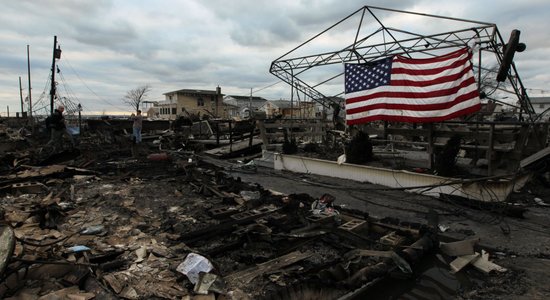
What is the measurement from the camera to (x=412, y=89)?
381 inches

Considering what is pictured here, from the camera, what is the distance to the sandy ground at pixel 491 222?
13.6 feet

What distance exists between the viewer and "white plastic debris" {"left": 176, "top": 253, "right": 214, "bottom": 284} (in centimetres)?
400

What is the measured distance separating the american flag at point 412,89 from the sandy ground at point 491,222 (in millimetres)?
2268

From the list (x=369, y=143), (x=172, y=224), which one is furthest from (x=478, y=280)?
(x=369, y=143)

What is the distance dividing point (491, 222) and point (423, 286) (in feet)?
10.1

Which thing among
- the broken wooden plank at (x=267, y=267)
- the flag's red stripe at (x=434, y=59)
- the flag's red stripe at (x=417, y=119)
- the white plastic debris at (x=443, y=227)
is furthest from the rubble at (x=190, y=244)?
the flag's red stripe at (x=434, y=59)

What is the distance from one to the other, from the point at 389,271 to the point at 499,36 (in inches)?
314

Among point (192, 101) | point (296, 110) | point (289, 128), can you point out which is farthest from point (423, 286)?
point (192, 101)

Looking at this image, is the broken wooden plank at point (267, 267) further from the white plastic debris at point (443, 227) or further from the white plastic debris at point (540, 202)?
the white plastic debris at point (540, 202)

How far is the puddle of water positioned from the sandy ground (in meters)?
0.20

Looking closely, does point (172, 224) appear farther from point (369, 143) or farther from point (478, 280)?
point (369, 143)

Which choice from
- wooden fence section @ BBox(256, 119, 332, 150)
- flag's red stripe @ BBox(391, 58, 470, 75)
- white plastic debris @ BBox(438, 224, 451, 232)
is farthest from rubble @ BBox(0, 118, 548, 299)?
wooden fence section @ BBox(256, 119, 332, 150)

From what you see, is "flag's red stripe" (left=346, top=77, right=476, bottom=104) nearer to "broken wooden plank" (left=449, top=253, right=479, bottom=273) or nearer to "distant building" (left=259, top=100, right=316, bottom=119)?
"broken wooden plank" (left=449, top=253, right=479, bottom=273)

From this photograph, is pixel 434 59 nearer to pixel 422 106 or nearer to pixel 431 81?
pixel 431 81
